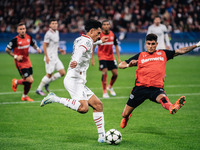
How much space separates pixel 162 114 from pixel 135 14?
21858mm

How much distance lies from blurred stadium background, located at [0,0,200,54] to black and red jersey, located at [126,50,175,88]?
58.8 feet

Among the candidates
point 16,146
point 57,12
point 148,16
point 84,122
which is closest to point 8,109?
point 84,122

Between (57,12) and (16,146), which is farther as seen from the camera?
(57,12)

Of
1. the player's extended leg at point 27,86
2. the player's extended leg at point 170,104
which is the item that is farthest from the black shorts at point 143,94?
the player's extended leg at point 27,86

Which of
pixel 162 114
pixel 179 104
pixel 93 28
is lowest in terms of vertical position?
pixel 162 114

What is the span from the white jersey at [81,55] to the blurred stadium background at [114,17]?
Result: 19.0 meters

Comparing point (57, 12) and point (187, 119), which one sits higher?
point (57, 12)

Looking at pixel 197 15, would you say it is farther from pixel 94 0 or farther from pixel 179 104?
pixel 179 104

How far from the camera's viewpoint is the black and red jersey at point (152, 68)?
23.0 feet

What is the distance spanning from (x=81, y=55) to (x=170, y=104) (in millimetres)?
1902

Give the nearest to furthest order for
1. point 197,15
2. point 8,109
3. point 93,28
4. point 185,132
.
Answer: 1. point 93,28
2. point 185,132
3. point 8,109
4. point 197,15

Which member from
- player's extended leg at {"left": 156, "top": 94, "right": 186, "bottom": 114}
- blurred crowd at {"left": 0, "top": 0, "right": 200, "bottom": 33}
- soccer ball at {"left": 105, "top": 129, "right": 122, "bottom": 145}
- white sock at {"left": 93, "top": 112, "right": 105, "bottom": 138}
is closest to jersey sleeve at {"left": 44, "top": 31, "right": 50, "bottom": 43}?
white sock at {"left": 93, "top": 112, "right": 105, "bottom": 138}

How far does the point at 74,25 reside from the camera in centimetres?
3078

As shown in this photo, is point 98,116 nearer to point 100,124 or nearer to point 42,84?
point 100,124
